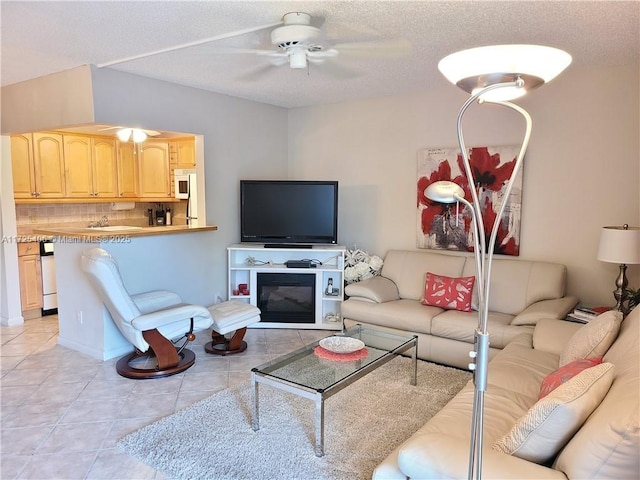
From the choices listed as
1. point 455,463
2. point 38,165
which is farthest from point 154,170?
point 455,463

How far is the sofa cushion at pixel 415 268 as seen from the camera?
438cm

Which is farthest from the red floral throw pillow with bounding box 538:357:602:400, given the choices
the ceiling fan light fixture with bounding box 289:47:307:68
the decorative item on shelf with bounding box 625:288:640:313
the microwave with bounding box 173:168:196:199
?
the microwave with bounding box 173:168:196:199

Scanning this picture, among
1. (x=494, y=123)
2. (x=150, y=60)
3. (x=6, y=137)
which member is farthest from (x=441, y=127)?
(x=6, y=137)

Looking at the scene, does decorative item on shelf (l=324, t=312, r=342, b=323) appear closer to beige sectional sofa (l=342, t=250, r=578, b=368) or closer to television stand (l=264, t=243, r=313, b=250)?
beige sectional sofa (l=342, t=250, r=578, b=368)

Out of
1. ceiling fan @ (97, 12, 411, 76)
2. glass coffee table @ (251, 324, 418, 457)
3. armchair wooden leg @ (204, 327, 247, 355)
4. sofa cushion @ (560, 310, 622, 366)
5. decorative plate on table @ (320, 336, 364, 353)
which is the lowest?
armchair wooden leg @ (204, 327, 247, 355)

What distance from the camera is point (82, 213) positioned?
19.7 ft

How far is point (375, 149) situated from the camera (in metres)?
5.04

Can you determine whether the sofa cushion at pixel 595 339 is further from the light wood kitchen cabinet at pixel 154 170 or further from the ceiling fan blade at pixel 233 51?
the light wood kitchen cabinet at pixel 154 170

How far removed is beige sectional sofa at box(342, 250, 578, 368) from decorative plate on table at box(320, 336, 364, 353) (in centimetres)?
91

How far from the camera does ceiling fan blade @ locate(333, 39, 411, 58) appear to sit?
3080 millimetres

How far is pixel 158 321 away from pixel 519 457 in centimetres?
258

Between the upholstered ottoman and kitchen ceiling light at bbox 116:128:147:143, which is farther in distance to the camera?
kitchen ceiling light at bbox 116:128:147:143

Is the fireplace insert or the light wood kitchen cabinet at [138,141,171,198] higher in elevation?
the light wood kitchen cabinet at [138,141,171,198]

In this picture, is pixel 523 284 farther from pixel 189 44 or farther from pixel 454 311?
pixel 189 44
